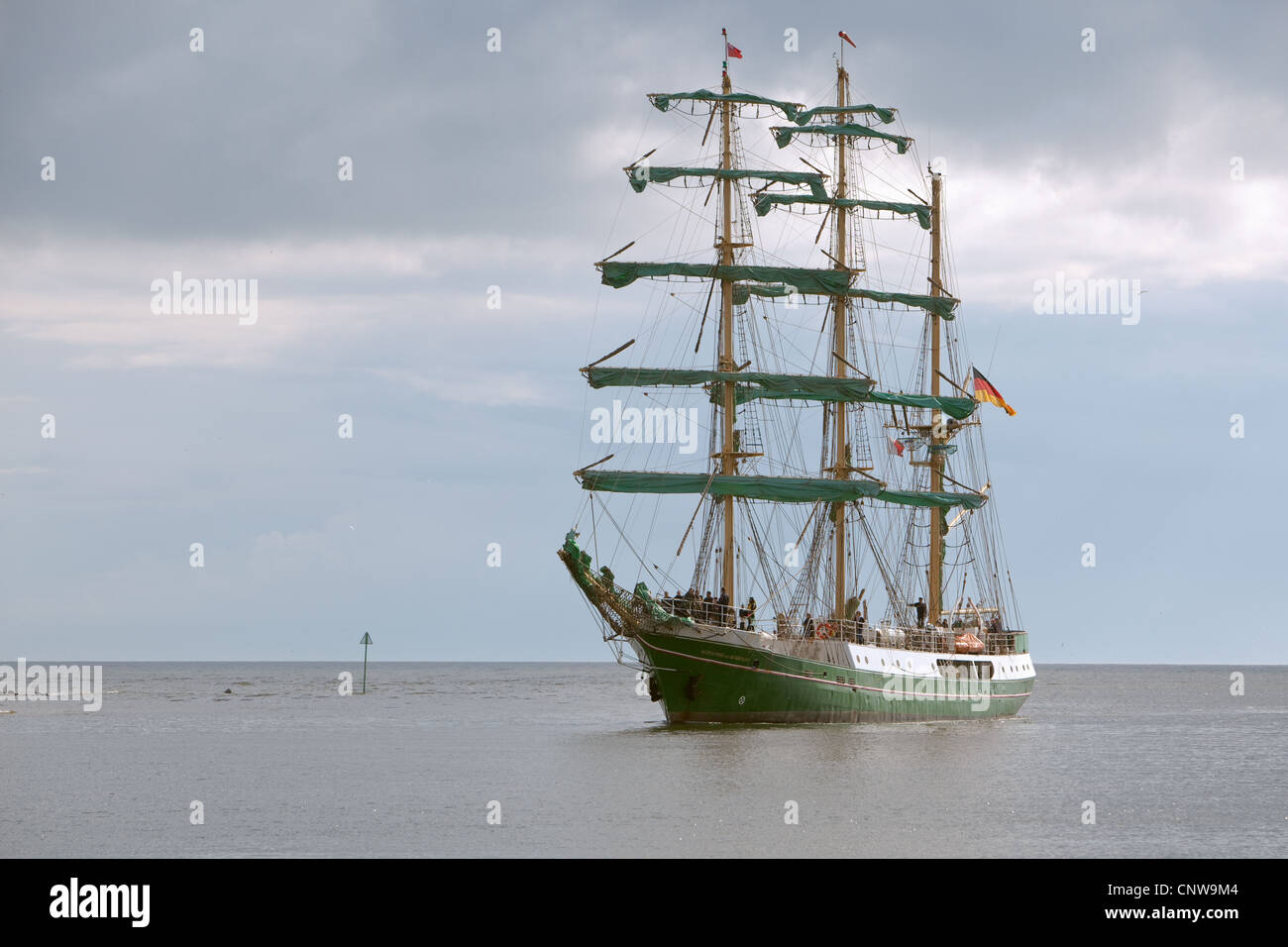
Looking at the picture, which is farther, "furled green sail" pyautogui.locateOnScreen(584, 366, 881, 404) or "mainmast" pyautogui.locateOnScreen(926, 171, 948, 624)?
"mainmast" pyautogui.locateOnScreen(926, 171, 948, 624)

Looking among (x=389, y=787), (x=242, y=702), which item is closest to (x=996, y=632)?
(x=389, y=787)

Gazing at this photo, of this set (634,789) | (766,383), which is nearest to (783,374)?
(766,383)

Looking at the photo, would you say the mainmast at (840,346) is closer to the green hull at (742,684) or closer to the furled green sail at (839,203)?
the furled green sail at (839,203)

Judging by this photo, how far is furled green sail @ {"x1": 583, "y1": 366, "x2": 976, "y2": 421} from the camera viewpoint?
238ft

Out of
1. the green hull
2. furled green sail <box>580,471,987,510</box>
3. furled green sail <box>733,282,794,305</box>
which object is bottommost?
the green hull

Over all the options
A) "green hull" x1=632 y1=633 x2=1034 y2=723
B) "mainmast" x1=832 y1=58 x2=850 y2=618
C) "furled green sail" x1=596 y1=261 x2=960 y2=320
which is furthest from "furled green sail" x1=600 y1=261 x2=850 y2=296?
"green hull" x1=632 y1=633 x2=1034 y2=723

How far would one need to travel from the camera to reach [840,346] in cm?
8456

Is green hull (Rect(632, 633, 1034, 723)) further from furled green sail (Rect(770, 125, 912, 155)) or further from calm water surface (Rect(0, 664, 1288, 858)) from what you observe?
furled green sail (Rect(770, 125, 912, 155))

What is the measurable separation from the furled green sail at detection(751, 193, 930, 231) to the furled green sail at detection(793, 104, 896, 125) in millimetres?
3921

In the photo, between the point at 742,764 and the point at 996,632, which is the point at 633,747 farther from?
the point at 996,632

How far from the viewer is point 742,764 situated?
5262 cm

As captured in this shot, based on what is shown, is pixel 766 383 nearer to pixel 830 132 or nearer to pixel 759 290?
pixel 759 290

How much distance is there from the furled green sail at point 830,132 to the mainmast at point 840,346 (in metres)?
0.64

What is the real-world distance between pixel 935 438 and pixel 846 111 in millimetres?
18480
